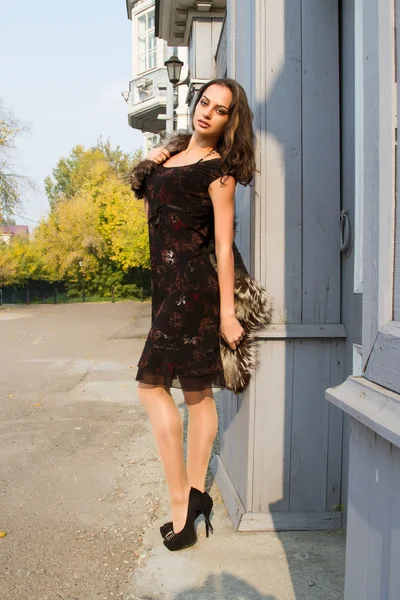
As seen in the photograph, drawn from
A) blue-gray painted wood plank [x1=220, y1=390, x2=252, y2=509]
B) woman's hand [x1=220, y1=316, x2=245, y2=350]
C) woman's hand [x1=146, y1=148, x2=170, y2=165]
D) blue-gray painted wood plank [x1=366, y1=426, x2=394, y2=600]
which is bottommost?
blue-gray painted wood plank [x1=220, y1=390, x2=252, y2=509]

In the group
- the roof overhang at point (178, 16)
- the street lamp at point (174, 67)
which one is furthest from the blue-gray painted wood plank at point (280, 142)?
the street lamp at point (174, 67)

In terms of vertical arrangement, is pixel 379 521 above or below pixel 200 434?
above

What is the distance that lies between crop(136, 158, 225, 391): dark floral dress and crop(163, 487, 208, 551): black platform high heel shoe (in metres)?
0.50

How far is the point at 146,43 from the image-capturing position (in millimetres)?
28078

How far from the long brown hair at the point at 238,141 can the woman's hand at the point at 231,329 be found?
1.98 feet

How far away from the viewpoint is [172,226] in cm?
272

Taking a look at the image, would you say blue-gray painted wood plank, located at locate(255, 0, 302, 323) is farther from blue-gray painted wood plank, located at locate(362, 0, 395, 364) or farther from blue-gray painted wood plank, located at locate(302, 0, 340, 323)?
blue-gray painted wood plank, located at locate(362, 0, 395, 364)

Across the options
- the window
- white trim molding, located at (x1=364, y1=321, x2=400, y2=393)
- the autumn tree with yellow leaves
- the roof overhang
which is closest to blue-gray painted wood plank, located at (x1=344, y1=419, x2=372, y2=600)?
white trim molding, located at (x1=364, y1=321, x2=400, y2=393)

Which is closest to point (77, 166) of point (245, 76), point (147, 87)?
point (147, 87)

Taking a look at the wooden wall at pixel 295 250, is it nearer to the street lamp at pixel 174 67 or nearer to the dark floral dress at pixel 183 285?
the dark floral dress at pixel 183 285

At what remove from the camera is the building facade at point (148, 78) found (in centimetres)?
2442

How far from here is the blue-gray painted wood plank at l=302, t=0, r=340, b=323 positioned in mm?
2926

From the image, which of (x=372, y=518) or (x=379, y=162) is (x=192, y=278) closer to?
(x=379, y=162)

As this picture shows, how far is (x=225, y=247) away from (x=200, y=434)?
86 cm
